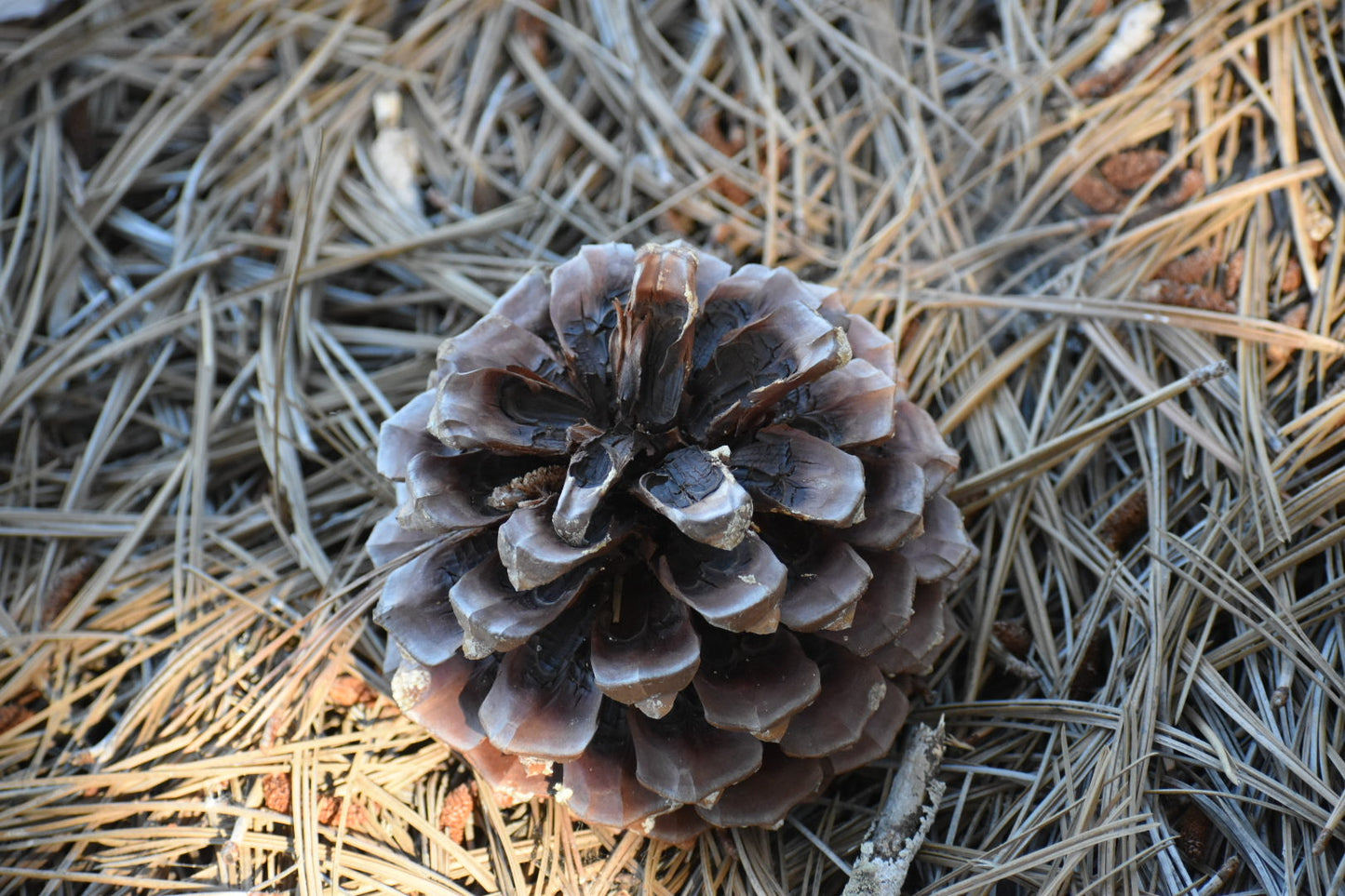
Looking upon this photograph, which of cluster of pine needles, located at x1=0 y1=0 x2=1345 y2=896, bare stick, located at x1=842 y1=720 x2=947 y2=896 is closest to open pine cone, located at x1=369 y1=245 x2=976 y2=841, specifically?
bare stick, located at x1=842 y1=720 x2=947 y2=896

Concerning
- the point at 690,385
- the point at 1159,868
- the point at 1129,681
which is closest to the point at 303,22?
the point at 690,385

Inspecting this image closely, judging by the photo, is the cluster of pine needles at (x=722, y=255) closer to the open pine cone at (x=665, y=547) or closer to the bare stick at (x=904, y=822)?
the bare stick at (x=904, y=822)

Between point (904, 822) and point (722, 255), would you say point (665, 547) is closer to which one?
point (904, 822)

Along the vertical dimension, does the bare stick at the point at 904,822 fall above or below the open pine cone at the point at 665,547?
below

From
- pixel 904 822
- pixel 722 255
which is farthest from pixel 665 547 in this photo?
pixel 722 255

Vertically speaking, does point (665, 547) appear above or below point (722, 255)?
below

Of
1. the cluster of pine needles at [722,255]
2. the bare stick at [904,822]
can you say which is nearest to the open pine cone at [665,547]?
the bare stick at [904,822]
